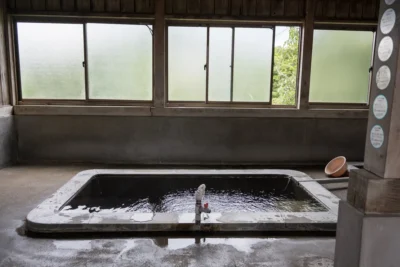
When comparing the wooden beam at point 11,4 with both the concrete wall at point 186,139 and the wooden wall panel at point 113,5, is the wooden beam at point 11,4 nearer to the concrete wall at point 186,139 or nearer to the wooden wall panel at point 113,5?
the wooden wall panel at point 113,5

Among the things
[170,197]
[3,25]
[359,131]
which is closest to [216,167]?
[170,197]

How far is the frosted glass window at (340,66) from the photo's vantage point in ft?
17.0

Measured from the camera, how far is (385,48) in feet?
4.62

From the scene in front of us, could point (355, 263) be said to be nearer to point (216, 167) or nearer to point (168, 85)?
point (216, 167)

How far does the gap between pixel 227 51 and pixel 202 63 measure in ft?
1.55

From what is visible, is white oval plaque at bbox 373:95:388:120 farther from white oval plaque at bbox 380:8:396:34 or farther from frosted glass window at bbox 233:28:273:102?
frosted glass window at bbox 233:28:273:102

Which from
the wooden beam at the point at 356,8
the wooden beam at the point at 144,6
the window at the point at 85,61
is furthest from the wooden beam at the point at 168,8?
the wooden beam at the point at 356,8

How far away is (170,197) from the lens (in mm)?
3938

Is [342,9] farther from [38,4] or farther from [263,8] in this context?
[38,4]

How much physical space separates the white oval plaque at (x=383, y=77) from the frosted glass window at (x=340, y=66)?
4023 millimetres

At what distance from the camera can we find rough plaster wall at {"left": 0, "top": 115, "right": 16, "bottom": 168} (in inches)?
184

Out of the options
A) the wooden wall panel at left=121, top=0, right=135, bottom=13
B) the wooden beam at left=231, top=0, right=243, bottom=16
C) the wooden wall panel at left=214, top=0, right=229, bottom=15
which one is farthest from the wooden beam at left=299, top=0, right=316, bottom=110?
the wooden wall panel at left=121, top=0, right=135, bottom=13

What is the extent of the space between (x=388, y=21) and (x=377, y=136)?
1.77ft

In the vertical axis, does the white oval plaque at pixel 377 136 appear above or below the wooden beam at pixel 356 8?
below
